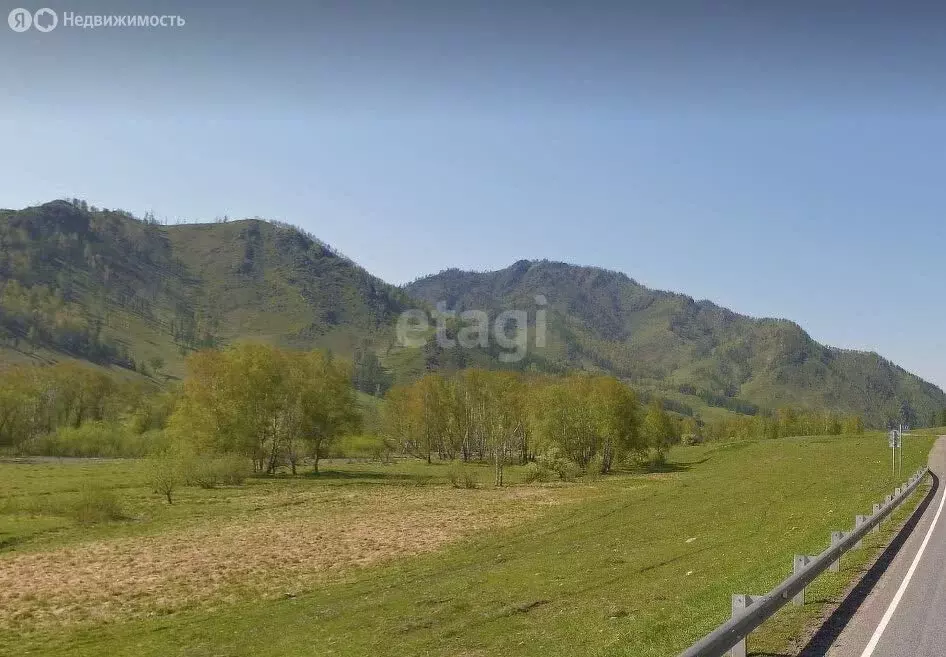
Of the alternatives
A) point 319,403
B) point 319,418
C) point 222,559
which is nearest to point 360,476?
point 319,418

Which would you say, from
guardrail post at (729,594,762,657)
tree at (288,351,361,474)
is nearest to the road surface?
guardrail post at (729,594,762,657)

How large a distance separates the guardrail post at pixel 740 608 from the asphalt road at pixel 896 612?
47.4 inches

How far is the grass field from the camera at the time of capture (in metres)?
16.8

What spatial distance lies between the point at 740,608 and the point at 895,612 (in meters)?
4.84

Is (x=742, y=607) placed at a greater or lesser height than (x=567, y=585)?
greater

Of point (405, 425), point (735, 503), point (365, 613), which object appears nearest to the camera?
point (365, 613)

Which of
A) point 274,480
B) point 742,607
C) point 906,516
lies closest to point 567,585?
point 742,607

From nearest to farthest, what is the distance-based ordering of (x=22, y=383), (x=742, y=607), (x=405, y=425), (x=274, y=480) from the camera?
(x=742, y=607) < (x=274, y=480) < (x=22, y=383) < (x=405, y=425)

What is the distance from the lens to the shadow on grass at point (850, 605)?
431 inches

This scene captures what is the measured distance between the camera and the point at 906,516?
27.6 meters

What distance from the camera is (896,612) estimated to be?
42.4 feet

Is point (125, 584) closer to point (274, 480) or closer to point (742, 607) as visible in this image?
point (742, 607)

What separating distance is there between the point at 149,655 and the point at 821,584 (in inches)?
704

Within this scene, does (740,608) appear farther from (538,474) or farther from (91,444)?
(91,444)
